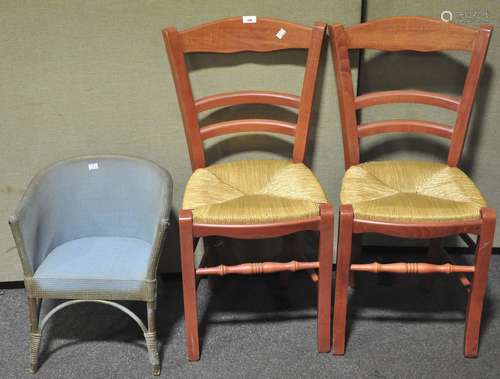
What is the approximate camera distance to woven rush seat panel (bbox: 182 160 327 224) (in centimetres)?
180

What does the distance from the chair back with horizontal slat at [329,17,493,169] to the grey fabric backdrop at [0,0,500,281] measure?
0.09 meters

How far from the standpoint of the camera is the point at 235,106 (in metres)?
2.14

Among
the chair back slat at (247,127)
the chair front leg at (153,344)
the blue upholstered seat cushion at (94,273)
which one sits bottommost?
the chair front leg at (153,344)

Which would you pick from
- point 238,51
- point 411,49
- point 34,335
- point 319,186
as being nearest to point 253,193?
point 319,186

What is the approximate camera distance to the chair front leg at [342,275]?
182 centimetres

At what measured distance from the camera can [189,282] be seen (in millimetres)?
1872

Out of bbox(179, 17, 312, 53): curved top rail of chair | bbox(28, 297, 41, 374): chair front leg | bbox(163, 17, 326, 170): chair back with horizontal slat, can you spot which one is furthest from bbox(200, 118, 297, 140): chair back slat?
bbox(28, 297, 41, 374): chair front leg

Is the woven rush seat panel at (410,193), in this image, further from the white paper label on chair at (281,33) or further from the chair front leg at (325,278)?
the white paper label on chair at (281,33)

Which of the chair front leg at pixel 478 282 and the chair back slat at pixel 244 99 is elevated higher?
the chair back slat at pixel 244 99

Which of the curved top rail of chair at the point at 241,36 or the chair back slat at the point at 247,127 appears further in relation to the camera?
the chair back slat at the point at 247,127

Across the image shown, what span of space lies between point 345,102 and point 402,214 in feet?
1.48

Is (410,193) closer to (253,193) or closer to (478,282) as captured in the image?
(478,282)

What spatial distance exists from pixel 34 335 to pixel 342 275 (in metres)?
1.00

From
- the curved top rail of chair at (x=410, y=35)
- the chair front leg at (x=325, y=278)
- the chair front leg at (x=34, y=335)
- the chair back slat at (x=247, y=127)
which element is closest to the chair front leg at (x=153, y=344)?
the chair front leg at (x=34, y=335)
